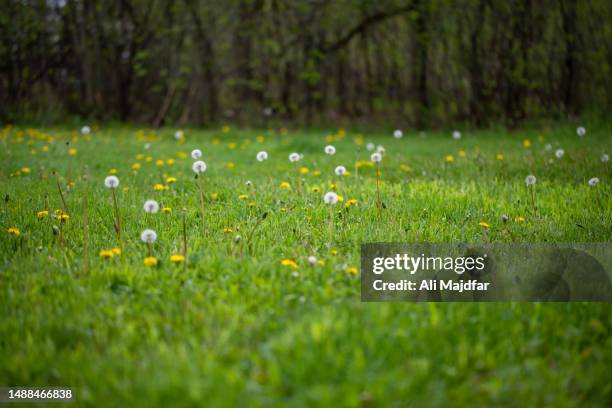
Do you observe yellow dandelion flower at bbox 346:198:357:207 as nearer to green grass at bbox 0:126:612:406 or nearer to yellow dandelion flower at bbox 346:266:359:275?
green grass at bbox 0:126:612:406

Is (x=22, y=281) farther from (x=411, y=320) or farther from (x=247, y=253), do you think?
(x=411, y=320)

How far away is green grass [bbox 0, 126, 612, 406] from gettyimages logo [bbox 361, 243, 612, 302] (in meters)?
0.10

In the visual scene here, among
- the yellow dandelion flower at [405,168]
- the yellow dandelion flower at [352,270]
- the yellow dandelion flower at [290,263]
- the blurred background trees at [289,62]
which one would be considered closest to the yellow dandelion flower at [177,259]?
the yellow dandelion flower at [290,263]

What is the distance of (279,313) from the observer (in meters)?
2.06

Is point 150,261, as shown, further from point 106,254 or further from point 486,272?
point 486,272

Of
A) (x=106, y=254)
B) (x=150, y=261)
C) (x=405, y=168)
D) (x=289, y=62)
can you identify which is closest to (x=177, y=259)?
(x=150, y=261)

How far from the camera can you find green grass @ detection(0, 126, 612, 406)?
5.34 ft

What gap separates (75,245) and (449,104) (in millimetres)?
7682

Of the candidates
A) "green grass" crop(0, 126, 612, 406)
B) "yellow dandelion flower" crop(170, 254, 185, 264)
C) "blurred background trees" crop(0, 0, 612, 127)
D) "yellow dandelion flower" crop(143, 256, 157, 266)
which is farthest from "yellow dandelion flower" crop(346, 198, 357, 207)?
"blurred background trees" crop(0, 0, 612, 127)

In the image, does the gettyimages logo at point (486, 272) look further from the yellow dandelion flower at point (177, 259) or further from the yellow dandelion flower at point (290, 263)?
the yellow dandelion flower at point (177, 259)

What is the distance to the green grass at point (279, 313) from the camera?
5.34 feet

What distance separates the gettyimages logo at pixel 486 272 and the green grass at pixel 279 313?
0.34ft

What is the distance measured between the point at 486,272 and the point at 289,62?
7.97 metres

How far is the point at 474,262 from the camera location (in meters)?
2.56
